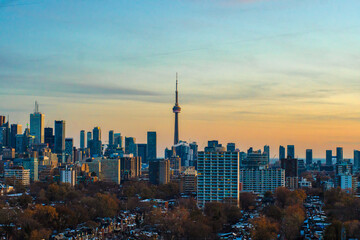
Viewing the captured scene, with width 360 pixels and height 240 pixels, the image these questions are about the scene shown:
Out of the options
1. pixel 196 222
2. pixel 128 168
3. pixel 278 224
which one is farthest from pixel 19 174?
pixel 278 224

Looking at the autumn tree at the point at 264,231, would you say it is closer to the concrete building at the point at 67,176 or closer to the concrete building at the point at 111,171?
the concrete building at the point at 67,176

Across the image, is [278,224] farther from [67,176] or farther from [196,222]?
[67,176]

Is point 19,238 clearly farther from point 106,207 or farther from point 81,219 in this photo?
point 106,207

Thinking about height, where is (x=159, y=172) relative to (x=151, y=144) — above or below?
below

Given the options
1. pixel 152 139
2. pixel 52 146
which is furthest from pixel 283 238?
pixel 152 139

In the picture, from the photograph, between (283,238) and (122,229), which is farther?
(122,229)

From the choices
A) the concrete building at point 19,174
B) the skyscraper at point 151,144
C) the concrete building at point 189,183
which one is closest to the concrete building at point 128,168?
the concrete building at point 19,174
